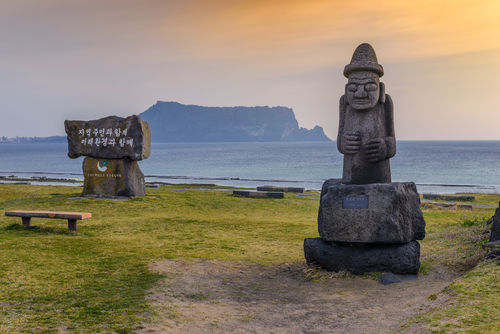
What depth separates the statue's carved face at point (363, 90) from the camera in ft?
29.6

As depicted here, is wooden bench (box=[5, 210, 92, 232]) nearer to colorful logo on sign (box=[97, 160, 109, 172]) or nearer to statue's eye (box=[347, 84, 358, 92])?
colorful logo on sign (box=[97, 160, 109, 172])

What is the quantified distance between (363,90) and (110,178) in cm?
1369

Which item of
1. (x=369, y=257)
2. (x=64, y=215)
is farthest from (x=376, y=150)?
(x=64, y=215)

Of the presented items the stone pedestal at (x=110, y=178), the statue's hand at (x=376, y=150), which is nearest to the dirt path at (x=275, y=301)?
the statue's hand at (x=376, y=150)

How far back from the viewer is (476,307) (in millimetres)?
5844

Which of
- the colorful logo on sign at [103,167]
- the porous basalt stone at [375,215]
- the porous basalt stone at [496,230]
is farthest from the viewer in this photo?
the colorful logo on sign at [103,167]

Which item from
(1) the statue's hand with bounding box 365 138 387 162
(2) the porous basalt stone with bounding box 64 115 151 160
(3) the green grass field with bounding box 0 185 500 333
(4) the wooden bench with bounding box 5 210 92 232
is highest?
(2) the porous basalt stone with bounding box 64 115 151 160

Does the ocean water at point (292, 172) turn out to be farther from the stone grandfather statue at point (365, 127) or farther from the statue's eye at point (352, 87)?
the statue's eye at point (352, 87)

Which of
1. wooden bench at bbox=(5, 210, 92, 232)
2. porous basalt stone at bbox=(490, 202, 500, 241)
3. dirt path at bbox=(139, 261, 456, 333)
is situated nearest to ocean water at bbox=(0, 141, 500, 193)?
wooden bench at bbox=(5, 210, 92, 232)

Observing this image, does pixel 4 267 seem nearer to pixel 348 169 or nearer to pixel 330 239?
pixel 330 239

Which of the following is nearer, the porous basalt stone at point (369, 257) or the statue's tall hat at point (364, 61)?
the porous basalt stone at point (369, 257)

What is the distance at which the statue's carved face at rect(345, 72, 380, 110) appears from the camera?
29.6 feet

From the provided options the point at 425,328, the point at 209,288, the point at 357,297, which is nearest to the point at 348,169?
the point at 357,297

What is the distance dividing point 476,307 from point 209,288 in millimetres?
3997
